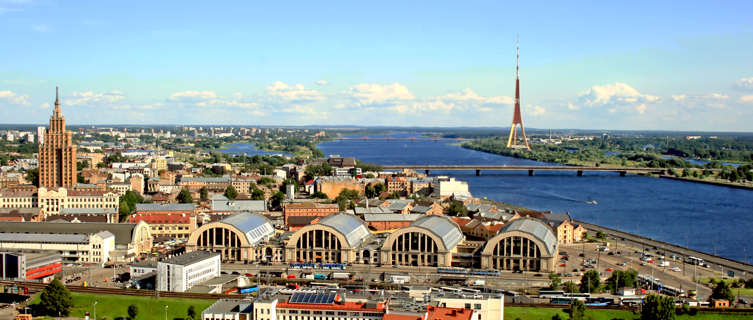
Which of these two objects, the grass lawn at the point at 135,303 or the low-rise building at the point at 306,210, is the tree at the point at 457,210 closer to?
the low-rise building at the point at 306,210

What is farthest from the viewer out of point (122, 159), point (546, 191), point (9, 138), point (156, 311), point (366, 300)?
point (9, 138)

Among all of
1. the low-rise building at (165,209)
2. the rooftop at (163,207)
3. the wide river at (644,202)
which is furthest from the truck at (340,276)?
the wide river at (644,202)

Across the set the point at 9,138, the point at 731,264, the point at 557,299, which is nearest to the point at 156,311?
the point at 557,299

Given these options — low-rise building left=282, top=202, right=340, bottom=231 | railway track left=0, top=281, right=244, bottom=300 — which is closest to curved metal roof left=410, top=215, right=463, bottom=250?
low-rise building left=282, top=202, right=340, bottom=231

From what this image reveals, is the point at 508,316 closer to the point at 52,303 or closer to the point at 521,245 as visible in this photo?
the point at 521,245

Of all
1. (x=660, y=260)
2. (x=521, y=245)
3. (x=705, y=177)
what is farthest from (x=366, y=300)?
(x=705, y=177)

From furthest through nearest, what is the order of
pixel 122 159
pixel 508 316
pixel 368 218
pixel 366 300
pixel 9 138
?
1. pixel 9 138
2. pixel 122 159
3. pixel 368 218
4. pixel 508 316
5. pixel 366 300

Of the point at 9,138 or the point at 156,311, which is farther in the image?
the point at 9,138

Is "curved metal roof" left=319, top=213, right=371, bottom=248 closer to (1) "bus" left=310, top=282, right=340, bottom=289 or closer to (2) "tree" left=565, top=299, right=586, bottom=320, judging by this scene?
(1) "bus" left=310, top=282, right=340, bottom=289
